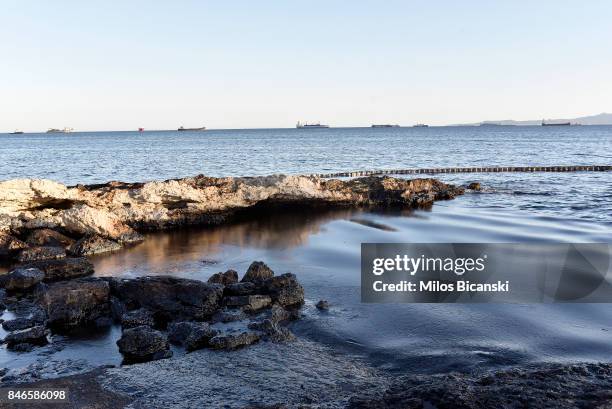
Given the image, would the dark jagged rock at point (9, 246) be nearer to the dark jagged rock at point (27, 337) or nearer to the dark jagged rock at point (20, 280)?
the dark jagged rock at point (20, 280)

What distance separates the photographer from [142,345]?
31.8ft

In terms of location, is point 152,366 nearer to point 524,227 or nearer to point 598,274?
point 598,274

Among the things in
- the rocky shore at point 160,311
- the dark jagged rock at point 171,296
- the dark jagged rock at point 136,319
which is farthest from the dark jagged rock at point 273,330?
Answer: the dark jagged rock at point 136,319

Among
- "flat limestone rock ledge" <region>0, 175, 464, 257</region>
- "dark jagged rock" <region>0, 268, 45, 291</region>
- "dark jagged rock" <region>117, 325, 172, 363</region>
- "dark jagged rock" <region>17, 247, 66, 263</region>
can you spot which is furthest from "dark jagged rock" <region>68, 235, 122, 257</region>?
"dark jagged rock" <region>117, 325, 172, 363</region>

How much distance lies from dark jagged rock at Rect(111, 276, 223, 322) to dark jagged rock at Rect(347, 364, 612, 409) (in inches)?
197

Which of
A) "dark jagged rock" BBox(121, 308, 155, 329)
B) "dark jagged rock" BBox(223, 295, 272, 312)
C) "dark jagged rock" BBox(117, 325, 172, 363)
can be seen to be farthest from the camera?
"dark jagged rock" BBox(223, 295, 272, 312)

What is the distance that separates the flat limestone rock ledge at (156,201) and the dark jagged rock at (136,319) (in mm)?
7491

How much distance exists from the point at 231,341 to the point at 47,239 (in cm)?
1165

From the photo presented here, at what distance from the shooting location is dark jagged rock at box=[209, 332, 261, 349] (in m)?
9.72

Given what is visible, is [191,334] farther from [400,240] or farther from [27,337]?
[400,240]

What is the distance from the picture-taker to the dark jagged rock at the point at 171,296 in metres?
11.5

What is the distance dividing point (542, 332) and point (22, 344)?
991 cm

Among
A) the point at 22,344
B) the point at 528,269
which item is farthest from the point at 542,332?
the point at 22,344

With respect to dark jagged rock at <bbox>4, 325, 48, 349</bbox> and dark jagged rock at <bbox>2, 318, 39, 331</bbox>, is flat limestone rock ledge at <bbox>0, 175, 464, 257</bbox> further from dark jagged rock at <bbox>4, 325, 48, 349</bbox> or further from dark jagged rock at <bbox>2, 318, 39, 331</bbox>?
dark jagged rock at <bbox>4, 325, 48, 349</bbox>
